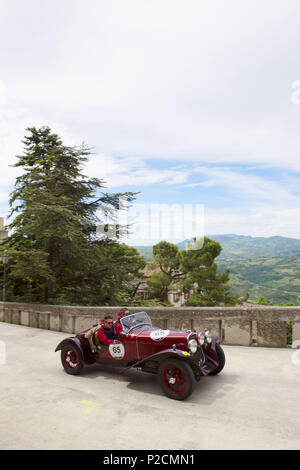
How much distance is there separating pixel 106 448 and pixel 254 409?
90.1 inches

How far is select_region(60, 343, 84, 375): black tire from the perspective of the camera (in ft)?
21.6

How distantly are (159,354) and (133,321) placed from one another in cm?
111

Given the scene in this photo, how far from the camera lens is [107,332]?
6.48 metres

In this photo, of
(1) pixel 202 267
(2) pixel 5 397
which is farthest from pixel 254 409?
(1) pixel 202 267

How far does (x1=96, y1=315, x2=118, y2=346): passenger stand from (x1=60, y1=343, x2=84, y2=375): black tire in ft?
1.92

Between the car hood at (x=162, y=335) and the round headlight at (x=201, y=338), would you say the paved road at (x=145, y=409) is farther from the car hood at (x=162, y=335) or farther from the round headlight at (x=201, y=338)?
the car hood at (x=162, y=335)

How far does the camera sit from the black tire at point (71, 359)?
6.59 meters

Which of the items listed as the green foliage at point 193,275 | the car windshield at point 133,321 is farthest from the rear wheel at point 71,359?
the green foliage at point 193,275

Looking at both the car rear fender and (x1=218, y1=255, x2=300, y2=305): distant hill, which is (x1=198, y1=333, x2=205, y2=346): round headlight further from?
(x1=218, y1=255, x2=300, y2=305): distant hill

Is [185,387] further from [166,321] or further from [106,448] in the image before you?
[166,321]

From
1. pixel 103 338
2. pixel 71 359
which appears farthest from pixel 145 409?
pixel 71 359
